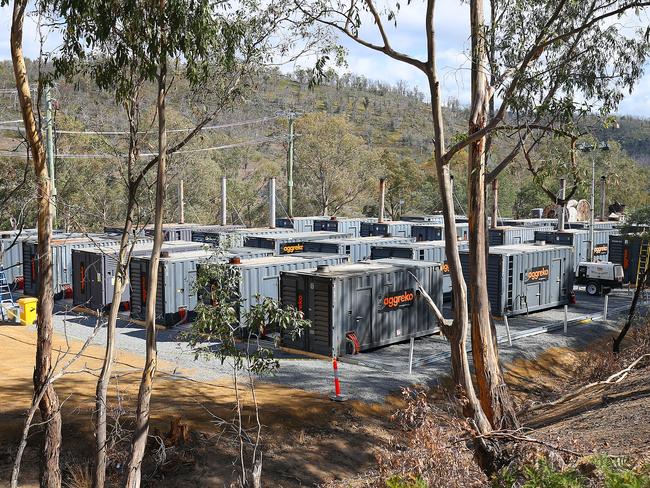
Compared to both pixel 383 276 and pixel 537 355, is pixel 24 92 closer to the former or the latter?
pixel 383 276

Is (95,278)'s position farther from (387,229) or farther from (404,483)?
(404,483)

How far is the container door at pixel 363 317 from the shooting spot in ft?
62.8

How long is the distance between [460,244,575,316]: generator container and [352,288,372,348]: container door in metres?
5.72

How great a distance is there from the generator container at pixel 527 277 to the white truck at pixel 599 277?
358 cm

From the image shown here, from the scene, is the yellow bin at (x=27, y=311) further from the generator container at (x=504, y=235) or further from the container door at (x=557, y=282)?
the generator container at (x=504, y=235)

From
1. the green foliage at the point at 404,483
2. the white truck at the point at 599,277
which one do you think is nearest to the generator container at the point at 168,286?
the green foliage at the point at 404,483

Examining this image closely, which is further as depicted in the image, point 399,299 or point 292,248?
point 292,248

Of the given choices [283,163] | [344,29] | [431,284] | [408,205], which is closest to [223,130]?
[283,163]

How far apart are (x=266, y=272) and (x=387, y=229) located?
19.3 meters

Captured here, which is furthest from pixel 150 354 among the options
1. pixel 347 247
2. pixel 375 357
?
pixel 347 247

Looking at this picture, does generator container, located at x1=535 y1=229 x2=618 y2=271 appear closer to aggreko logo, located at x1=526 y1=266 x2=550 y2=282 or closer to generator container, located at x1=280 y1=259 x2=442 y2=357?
aggreko logo, located at x1=526 y1=266 x2=550 y2=282

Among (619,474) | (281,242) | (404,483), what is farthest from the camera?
(281,242)

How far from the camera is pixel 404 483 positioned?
8148 mm

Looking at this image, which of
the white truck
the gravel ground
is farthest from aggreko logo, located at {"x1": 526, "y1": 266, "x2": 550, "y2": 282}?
the white truck
